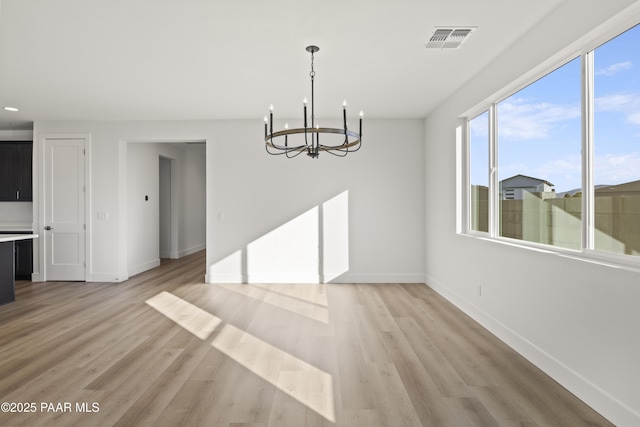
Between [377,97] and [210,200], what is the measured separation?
3.03 meters

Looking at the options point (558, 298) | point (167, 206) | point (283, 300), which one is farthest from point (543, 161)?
point (167, 206)

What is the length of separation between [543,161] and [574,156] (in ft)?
1.27

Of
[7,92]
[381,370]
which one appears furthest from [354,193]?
[7,92]

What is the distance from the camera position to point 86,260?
607 cm

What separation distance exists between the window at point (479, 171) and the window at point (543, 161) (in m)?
0.28

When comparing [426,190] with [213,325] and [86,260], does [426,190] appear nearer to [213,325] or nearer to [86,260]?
[213,325]

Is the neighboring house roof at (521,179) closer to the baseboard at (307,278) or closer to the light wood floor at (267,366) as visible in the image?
the light wood floor at (267,366)

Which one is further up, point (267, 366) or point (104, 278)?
point (104, 278)

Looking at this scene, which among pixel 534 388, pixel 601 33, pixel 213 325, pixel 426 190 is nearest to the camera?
pixel 601 33

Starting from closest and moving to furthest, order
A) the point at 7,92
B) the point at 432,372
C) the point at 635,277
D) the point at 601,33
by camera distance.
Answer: the point at 635,277, the point at 601,33, the point at 432,372, the point at 7,92

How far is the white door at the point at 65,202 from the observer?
19.9 ft

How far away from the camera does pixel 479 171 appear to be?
425 centimetres

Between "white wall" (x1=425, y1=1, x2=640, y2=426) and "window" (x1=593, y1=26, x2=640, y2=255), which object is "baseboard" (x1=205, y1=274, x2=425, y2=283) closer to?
"white wall" (x1=425, y1=1, x2=640, y2=426)

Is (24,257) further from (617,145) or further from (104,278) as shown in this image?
(617,145)
